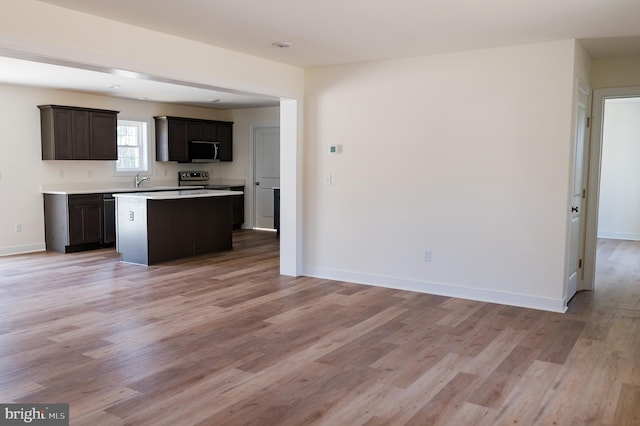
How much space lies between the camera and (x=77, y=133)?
7996 millimetres

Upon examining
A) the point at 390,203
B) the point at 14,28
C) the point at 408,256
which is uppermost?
the point at 14,28

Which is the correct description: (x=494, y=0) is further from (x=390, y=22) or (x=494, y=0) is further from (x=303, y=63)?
(x=303, y=63)

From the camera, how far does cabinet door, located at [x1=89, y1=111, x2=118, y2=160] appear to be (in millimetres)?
8242

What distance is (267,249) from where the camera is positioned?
8062 millimetres

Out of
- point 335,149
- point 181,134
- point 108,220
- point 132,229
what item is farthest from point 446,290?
point 181,134

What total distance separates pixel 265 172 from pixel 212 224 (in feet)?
9.84

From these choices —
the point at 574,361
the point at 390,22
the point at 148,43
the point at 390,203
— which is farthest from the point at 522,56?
the point at 148,43

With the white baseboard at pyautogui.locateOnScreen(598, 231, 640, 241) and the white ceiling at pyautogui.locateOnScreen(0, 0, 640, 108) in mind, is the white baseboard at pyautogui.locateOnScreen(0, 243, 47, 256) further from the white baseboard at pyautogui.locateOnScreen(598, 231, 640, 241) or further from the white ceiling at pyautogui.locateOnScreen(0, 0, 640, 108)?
the white baseboard at pyautogui.locateOnScreen(598, 231, 640, 241)

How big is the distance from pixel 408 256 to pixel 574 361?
2.20 meters

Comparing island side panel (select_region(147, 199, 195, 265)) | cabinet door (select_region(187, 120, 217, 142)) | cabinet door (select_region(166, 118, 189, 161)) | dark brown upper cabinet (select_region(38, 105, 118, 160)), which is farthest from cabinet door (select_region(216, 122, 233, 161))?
island side panel (select_region(147, 199, 195, 265))

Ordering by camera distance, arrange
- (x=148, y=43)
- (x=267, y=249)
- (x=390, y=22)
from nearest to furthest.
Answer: (x=390, y=22) → (x=148, y=43) → (x=267, y=249)

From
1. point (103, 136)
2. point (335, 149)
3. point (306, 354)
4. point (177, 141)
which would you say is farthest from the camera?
point (177, 141)

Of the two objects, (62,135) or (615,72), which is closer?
(615,72)

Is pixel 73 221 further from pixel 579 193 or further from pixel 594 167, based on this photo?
pixel 594 167
